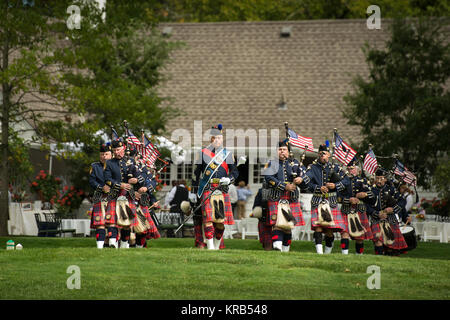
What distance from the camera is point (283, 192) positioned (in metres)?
15.5

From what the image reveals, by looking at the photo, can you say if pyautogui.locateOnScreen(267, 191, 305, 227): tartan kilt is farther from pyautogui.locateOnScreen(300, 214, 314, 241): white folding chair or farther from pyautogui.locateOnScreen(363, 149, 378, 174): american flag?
pyautogui.locateOnScreen(300, 214, 314, 241): white folding chair

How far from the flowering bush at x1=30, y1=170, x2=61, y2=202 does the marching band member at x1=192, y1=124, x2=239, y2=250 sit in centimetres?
1160

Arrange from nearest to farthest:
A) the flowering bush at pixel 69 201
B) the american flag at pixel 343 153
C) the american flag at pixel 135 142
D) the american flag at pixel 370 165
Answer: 1. the american flag at pixel 343 153
2. the american flag at pixel 370 165
3. the american flag at pixel 135 142
4. the flowering bush at pixel 69 201

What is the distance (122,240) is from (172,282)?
17.9ft

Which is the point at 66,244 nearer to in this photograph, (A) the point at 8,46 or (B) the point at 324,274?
(A) the point at 8,46

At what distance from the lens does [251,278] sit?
1170 centimetres

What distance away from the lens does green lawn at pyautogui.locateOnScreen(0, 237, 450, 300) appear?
35.1 ft

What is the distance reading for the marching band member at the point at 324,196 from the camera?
15.7 m

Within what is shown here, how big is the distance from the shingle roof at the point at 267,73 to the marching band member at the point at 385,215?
46.5 feet

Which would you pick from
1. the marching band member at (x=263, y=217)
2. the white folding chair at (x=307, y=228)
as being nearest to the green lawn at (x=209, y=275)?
the marching band member at (x=263, y=217)

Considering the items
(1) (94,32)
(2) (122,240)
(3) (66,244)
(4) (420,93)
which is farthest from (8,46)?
(4) (420,93)

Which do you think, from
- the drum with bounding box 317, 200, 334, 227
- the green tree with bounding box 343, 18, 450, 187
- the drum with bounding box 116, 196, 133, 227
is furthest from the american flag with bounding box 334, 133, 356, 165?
the green tree with bounding box 343, 18, 450, 187

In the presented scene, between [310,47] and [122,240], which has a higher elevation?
[310,47]

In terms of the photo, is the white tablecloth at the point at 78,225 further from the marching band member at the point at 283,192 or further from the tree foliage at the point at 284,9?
the tree foliage at the point at 284,9
